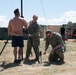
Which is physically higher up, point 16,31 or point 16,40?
point 16,31

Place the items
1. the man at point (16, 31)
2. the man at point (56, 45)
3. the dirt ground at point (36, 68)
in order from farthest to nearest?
the man at point (16, 31)
the man at point (56, 45)
the dirt ground at point (36, 68)

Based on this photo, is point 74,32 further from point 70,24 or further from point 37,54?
point 37,54

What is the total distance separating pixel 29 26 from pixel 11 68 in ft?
7.55

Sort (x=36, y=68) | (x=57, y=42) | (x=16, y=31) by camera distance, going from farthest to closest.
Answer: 1. (x=16, y=31)
2. (x=57, y=42)
3. (x=36, y=68)

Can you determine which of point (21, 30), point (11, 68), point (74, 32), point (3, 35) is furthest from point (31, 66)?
point (74, 32)

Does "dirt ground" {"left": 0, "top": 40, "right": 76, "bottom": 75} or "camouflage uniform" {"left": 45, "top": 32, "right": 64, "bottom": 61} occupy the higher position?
"camouflage uniform" {"left": 45, "top": 32, "right": 64, "bottom": 61}

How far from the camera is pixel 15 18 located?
1069 cm

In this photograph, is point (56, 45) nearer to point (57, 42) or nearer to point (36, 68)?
point (57, 42)

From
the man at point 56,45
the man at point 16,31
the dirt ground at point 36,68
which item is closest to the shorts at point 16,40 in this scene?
the man at point 16,31

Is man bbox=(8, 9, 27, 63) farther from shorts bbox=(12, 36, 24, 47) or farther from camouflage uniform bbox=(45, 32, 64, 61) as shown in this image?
camouflage uniform bbox=(45, 32, 64, 61)

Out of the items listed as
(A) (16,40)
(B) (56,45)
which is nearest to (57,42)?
(B) (56,45)

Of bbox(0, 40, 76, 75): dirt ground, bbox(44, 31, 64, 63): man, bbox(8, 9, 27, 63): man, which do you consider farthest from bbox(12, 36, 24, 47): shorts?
bbox(44, 31, 64, 63): man

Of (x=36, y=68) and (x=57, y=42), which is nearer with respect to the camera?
(x=36, y=68)

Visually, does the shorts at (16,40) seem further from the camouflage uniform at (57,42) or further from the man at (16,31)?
the camouflage uniform at (57,42)
